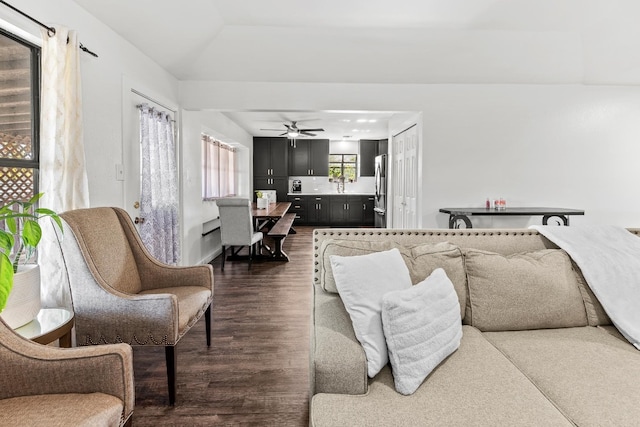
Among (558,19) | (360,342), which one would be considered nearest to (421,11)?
(558,19)

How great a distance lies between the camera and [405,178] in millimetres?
5895

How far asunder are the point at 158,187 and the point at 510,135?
416cm

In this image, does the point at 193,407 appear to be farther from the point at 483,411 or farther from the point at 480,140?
the point at 480,140

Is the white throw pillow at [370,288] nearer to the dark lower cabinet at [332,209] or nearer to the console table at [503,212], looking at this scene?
the console table at [503,212]

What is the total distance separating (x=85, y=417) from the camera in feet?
3.82

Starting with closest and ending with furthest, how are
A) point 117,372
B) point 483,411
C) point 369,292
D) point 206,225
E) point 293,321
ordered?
point 483,411 < point 117,372 < point 369,292 < point 293,321 < point 206,225

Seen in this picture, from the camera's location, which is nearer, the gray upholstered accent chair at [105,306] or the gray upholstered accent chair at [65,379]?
the gray upholstered accent chair at [65,379]

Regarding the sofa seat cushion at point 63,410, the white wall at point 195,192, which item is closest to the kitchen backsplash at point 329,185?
the white wall at point 195,192

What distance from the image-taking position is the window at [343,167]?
10695mm

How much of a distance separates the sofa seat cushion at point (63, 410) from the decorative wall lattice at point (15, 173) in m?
1.31

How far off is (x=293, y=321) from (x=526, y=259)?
1.94 metres

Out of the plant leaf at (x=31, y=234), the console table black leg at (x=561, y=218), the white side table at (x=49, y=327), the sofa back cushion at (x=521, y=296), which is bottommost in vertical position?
the white side table at (x=49, y=327)

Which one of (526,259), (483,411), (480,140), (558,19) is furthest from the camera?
(480,140)

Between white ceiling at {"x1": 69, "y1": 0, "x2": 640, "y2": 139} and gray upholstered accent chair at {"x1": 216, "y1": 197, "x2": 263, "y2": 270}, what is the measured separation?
1570 millimetres
